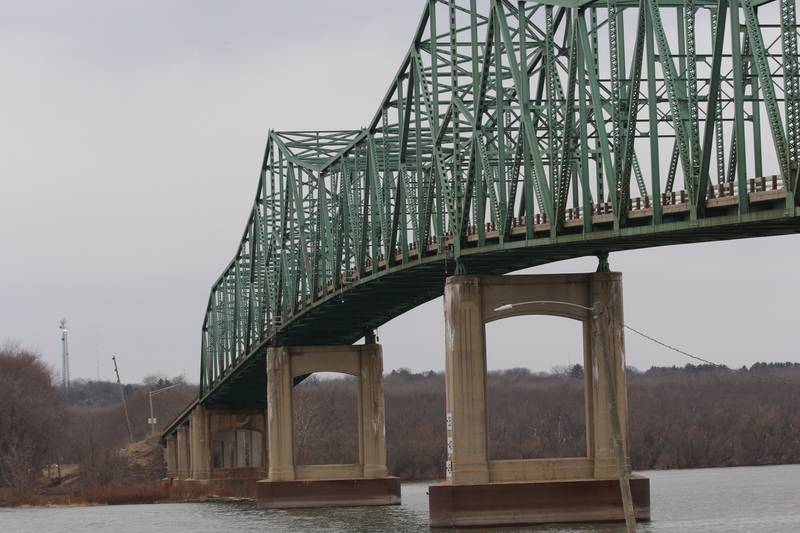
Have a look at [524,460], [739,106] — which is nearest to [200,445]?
[524,460]

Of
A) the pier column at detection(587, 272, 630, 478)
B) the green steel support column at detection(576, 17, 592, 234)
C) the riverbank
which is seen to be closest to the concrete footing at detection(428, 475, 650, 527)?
the pier column at detection(587, 272, 630, 478)

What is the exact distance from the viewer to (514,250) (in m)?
54.2

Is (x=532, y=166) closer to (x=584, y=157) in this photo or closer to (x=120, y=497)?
(x=584, y=157)

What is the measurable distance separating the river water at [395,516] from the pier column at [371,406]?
3383 mm

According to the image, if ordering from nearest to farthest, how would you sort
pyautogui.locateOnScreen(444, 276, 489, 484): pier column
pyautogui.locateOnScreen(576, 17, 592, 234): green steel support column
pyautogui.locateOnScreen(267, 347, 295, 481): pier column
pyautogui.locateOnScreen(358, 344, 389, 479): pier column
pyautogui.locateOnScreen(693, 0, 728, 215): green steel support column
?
pyautogui.locateOnScreen(693, 0, 728, 215): green steel support column → pyautogui.locateOnScreen(576, 17, 592, 234): green steel support column → pyautogui.locateOnScreen(444, 276, 489, 484): pier column → pyautogui.locateOnScreen(358, 344, 389, 479): pier column → pyautogui.locateOnScreen(267, 347, 295, 481): pier column

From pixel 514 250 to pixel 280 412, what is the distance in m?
38.4

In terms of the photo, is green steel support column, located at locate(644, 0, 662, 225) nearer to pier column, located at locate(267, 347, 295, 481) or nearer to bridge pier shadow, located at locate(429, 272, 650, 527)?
bridge pier shadow, located at locate(429, 272, 650, 527)

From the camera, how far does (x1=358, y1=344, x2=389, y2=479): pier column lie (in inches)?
3462

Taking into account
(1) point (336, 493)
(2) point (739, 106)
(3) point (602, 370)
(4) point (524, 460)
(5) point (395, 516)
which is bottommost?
(5) point (395, 516)

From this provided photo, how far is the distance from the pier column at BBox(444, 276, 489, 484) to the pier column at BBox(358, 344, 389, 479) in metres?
31.7

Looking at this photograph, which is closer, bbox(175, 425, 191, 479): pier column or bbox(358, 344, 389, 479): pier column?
bbox(358, 344, 389, 479): pier column

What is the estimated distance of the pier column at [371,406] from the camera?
8794 cm

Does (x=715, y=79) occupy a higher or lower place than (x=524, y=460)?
higher

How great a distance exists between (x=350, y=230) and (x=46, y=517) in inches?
934
